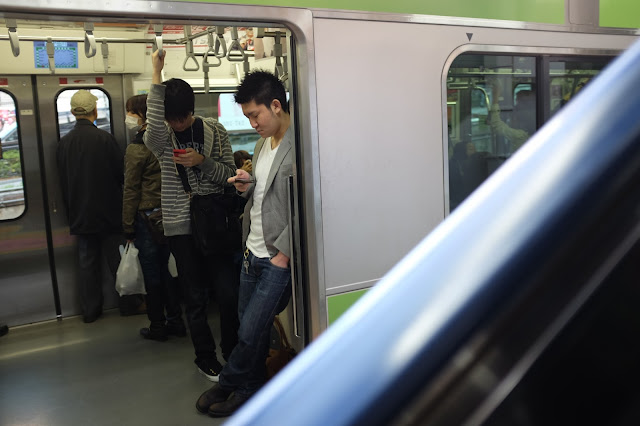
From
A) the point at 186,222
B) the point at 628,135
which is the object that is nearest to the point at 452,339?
the point at 628,135

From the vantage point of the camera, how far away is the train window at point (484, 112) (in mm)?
3371

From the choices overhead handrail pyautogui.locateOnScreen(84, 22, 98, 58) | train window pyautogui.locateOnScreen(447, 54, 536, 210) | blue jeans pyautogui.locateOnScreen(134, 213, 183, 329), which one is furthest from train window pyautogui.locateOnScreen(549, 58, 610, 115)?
blue jeans pyautogui.locateOnScreen(134, 213, 183, 329)

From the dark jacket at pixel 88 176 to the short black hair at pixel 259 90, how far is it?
3022mm

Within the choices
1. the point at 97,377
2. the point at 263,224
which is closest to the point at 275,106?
the point at 263,224

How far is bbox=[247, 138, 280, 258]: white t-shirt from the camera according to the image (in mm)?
3359

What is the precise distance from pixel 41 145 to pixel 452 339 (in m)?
6.22

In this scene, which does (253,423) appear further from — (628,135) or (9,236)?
(9,236)

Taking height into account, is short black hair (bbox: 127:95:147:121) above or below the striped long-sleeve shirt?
above

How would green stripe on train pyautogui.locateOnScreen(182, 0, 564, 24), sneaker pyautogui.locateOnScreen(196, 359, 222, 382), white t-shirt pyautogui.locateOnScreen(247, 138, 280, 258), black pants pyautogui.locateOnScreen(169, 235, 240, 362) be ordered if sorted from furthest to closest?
sneaker pyautogui.locateOnScreen(196, 359, 222, 382) → black pants pyautogui.locateOnScreen(169, 235, 240, 362) → white t-shirt pyautogui.locateOnScreen(247, 138, 280, 258) → green stripe on train pyautogui.locateOnScreen(182, 0, 564, 24)

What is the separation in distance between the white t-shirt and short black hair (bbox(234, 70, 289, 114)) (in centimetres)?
26

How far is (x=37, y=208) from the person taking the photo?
19.8 feet

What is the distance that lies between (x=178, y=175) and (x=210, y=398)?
1.34m

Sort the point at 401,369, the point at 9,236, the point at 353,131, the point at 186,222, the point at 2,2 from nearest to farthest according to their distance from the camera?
1. the point at 401,369
2. the point at 2,2
3. the point at 353,131
4. the point at 186,222
5. the point at 9,236

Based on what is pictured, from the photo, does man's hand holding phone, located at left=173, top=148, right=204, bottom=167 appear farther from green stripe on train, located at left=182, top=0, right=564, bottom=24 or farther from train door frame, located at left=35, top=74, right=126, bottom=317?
train door frame, located at left=35, top=74, right=126, bottom=317
